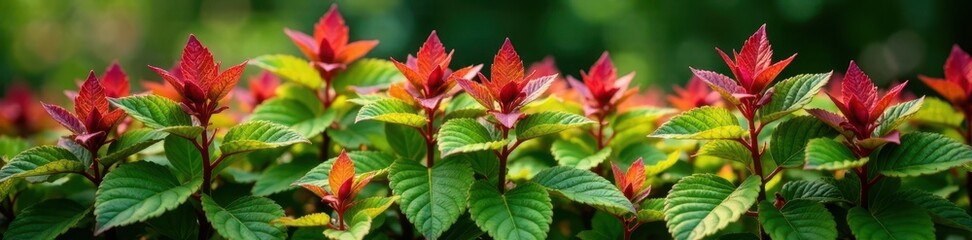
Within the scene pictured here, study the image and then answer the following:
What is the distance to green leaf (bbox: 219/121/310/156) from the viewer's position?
1.10 m

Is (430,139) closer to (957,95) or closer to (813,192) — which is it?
(813,192)

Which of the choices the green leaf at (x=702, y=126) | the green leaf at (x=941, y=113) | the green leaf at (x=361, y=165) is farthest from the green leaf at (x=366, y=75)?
the green leaf at (x=941, y=113)

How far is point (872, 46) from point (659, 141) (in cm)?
490

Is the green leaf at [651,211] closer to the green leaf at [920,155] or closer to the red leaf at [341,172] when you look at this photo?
the green leaf at [920,155]

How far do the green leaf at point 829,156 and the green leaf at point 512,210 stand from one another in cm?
33

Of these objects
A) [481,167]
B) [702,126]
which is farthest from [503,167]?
[702,126]

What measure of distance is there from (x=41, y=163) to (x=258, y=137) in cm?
30

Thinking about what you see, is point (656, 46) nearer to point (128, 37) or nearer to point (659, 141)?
point (659, 141)

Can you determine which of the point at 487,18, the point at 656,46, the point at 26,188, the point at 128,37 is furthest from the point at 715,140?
the point at 128,37

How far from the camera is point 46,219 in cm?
118

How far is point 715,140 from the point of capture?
1.14m

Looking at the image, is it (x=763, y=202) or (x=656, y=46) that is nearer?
(x=763, y=202)

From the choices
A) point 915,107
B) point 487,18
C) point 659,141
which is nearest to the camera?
point 915,107

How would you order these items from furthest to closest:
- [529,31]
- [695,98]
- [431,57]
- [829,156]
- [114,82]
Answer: [529,31] < [695,98] < [114,82] < [431,57] < [829,156]
